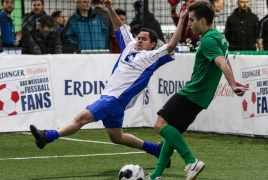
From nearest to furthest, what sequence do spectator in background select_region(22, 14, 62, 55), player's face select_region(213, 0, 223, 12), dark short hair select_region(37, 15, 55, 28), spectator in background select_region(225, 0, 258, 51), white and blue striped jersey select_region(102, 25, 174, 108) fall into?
white and blue striped jersey select_region(102, 25, 174, 108), dark short hair select_region(37, 15, 55, 28), spectator in background select_region(22, 14, 62, 55), spectator in background select_region(225, 0, 258, 51), player's face select_region(213, 0, 223, 12)

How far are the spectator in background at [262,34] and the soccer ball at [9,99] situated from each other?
5057 mm

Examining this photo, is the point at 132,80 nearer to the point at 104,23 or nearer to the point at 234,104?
the point at 234,104

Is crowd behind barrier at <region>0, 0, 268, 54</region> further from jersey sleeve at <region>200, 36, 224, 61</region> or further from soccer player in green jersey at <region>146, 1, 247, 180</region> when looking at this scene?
jersey sleeve at <region>200, 36, 224, 61</region>

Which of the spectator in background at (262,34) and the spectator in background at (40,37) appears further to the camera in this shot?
the spectator in background at (262,34)

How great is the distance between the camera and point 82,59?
13586mm

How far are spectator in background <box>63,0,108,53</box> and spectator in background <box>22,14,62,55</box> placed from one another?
0.63 m

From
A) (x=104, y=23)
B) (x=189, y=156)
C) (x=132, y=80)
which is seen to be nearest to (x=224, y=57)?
(x=189, y=156)

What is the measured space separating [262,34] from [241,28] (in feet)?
1.43

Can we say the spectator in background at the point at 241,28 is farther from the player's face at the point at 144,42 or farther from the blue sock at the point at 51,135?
the blue sock at the point at 51,135

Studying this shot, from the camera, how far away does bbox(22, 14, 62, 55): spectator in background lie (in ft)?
44.9

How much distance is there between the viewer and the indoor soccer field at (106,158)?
903 centimetres

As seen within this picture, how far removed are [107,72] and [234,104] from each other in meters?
2.49

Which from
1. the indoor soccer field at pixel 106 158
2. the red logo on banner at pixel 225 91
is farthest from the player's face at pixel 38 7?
the red logo on banner at pixel 225 91

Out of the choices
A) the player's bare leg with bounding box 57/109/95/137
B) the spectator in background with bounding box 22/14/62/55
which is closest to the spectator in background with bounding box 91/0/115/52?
the spectator in background with bounding box 22/14/62/55
